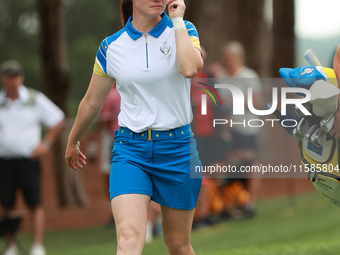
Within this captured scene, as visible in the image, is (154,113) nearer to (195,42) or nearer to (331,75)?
(195,42)

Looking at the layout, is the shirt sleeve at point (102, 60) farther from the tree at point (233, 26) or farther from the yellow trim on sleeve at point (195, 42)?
the tree at point (233, 26)

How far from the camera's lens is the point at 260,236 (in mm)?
7566

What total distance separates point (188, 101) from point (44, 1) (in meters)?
9.56

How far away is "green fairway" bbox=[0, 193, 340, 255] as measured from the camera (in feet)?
20.8

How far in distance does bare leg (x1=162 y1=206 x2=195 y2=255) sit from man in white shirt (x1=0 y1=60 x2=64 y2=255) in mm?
4595

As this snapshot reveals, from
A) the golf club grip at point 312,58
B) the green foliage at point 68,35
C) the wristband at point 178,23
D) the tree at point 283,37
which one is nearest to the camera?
the wristband at point 178,23

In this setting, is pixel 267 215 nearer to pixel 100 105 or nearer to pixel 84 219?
pixel 84 219

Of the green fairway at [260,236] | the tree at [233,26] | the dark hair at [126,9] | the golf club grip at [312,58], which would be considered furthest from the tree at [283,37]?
the golf club grip at [312,58]

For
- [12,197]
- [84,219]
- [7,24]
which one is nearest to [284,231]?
[12,197]

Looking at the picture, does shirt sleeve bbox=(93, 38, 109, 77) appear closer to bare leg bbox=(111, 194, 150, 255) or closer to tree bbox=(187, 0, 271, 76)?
bare leg bbox=(111, 194, 150, 255)

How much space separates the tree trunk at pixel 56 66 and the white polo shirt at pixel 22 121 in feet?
14.2

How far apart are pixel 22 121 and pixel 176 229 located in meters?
4.99

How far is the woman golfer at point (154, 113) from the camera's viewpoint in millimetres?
3280

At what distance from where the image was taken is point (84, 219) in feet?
37.4
